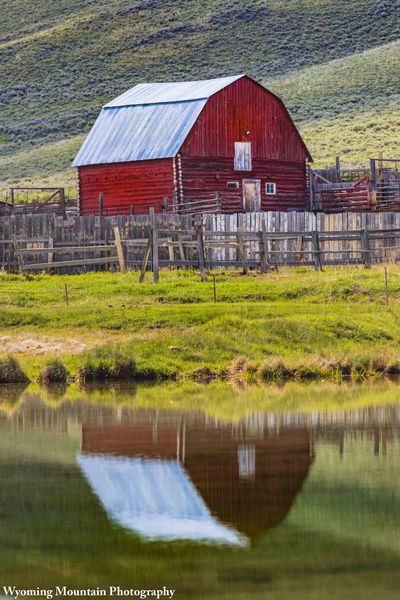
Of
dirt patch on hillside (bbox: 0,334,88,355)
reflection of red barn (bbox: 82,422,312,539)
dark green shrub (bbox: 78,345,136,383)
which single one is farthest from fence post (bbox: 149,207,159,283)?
reflection of red barn (bbox: 82,422,312,539)

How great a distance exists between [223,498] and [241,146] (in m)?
37.7

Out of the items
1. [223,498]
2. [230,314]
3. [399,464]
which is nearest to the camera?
[223,498]

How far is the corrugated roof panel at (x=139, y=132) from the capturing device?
4981 centimetres

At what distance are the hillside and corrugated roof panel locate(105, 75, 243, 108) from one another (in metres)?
25.7

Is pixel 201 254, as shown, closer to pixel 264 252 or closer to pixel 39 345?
pixel 264 252

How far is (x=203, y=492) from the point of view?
1528 cm

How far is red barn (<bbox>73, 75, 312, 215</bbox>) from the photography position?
49.8 meters

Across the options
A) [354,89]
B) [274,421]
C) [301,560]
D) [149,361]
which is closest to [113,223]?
[149,361]

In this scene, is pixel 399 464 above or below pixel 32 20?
below

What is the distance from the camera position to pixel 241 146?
51.8m

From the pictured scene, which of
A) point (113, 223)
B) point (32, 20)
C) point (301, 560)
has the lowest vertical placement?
point (301, 560)

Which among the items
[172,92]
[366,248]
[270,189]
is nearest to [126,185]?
[172,92]

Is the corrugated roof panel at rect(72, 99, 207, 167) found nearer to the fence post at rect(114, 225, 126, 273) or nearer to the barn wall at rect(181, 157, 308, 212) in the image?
the barn wall at rect(181, 157, 308, 212)

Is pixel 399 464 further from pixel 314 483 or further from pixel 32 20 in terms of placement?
pixel 32 20
